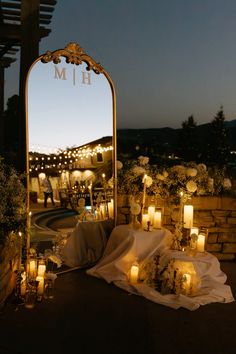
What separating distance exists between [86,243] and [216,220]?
6.77 feet

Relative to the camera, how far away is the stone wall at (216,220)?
6.13m

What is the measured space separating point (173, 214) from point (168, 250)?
869 millimetres

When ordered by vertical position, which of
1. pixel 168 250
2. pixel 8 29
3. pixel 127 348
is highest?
pixel 8 29

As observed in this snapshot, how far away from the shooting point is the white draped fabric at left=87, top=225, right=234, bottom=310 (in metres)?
4.62

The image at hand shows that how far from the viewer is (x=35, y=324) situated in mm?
3744

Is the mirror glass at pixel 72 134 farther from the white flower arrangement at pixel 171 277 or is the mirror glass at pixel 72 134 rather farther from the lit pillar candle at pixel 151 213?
the white flower arrangement at pixel 171 277

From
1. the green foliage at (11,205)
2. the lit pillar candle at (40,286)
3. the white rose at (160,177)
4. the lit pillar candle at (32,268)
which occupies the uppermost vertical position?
the white rose at (160,177)

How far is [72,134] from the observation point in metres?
5.89

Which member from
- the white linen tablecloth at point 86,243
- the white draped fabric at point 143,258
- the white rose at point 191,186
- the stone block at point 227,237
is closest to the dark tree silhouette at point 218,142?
the stone block at point 227,237

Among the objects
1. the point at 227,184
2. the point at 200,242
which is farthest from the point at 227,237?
the point at 200,242

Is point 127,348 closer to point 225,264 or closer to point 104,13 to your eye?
point 225,264

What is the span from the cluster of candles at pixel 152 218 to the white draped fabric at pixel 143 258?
7.3 inches

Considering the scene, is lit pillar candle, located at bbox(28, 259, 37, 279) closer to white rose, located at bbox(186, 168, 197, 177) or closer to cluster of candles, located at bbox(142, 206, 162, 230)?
cluster of candles, located at bbox(142, 206, 162, 230)

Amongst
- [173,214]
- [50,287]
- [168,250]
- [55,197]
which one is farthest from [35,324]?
[173,214]
